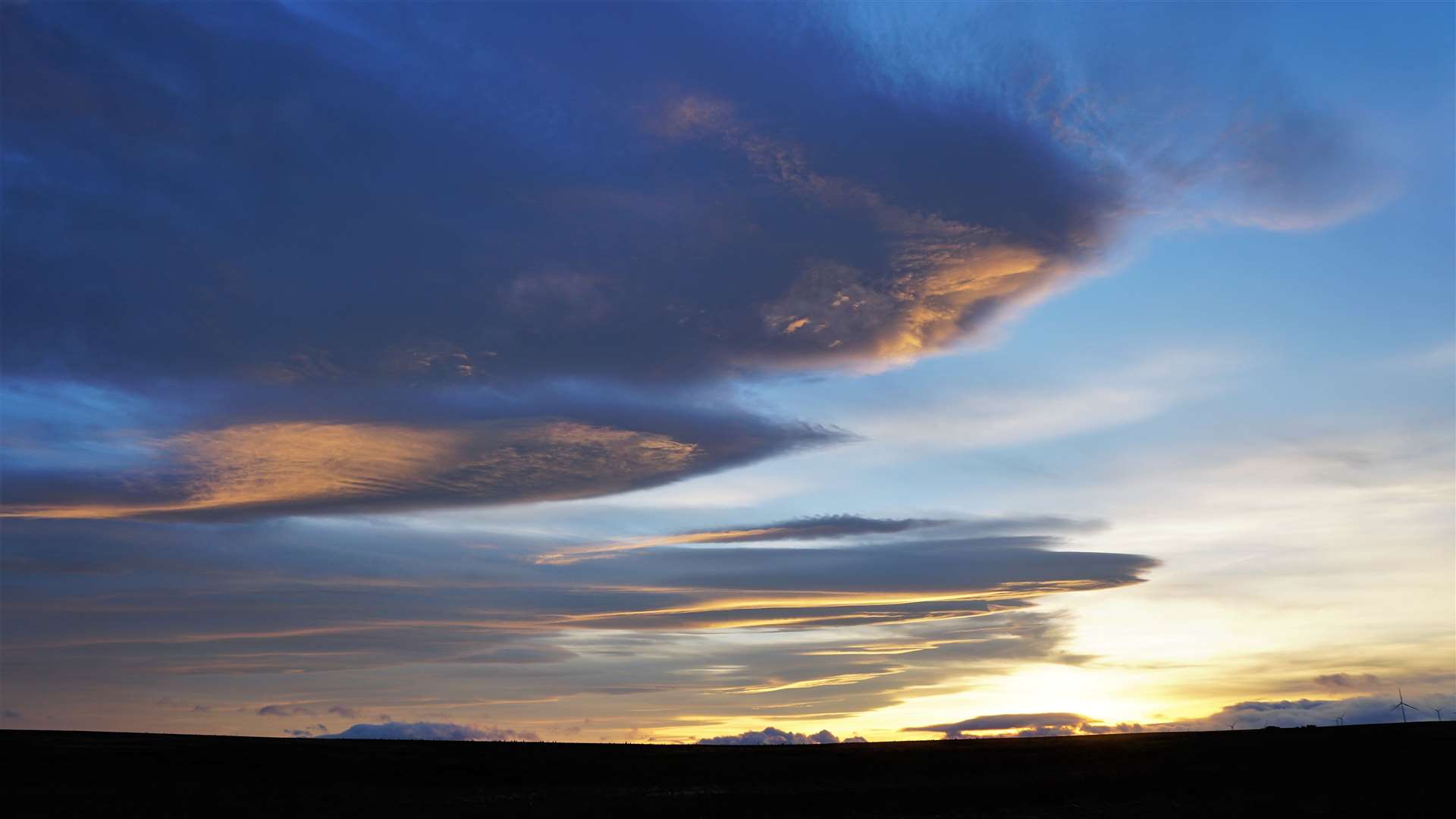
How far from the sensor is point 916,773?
92750mm

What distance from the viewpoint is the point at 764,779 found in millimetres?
91812

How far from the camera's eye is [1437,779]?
79.6 meters

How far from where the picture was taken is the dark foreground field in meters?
73.4

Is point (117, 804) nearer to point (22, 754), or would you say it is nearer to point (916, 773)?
point (22, 754)

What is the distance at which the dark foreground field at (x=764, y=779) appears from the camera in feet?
241

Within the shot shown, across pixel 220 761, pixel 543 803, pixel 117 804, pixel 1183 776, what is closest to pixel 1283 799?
pixel 1183 776

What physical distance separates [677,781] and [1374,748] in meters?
65.0

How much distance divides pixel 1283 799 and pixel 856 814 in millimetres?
31069

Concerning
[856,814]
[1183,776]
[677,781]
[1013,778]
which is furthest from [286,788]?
[1183,776]

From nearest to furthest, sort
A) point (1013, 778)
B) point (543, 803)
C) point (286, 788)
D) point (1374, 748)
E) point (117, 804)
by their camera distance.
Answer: point (117, 804), point (543, 803), point (286, 788), point (1013, 778), point (1374, 748)

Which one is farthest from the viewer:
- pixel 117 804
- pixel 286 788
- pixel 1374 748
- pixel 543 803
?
pixel 1374 748

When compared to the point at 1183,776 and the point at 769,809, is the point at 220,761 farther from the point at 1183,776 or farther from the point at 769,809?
the point at 1183,776

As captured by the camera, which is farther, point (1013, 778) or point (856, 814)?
Answer: point (1013, 778)

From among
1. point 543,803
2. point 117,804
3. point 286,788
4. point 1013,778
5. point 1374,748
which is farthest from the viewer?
point 1374,748
